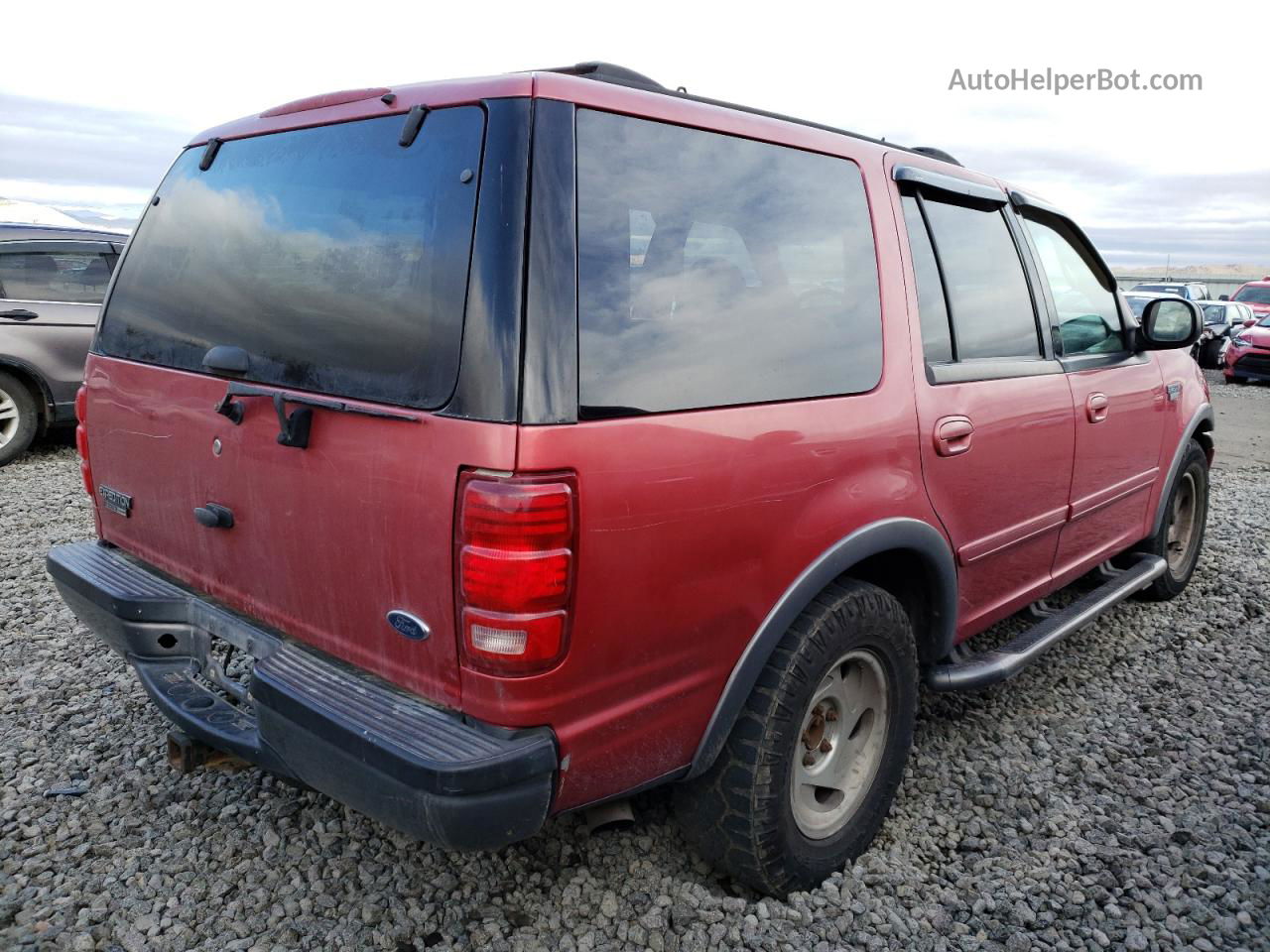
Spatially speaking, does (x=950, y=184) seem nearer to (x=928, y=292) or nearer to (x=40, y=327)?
(x=928, y=292)

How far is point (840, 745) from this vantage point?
2617 millimetres

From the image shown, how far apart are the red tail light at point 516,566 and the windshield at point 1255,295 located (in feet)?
87.4

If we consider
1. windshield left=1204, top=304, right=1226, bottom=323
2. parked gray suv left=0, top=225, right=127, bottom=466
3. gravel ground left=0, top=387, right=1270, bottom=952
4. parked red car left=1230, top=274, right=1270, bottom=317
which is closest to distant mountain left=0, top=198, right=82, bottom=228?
parked gray suv left=0, top=225, right=127, bottom=466

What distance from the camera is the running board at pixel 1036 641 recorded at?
298 cm

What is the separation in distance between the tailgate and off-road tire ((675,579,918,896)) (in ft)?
2.50

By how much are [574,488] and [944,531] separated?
1.41 m

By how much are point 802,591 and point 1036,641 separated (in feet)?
4.82

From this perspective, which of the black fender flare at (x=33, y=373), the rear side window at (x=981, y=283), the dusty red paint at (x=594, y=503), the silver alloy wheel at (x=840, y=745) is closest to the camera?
the dusty red paint at (x=594, y=503)

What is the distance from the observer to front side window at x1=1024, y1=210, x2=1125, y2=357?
3.58m

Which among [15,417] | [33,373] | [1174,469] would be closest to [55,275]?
[33,373]

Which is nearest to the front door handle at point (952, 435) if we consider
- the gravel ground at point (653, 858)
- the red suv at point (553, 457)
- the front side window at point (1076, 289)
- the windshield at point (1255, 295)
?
the red suv at point (553, 457)

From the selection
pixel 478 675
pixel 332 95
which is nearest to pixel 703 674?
pixel 478 675

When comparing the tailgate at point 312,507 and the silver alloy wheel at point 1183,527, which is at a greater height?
the tailgate at point 312,507

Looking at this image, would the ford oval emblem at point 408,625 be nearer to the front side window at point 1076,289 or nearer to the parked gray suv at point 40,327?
the front side window at point 1076,289
